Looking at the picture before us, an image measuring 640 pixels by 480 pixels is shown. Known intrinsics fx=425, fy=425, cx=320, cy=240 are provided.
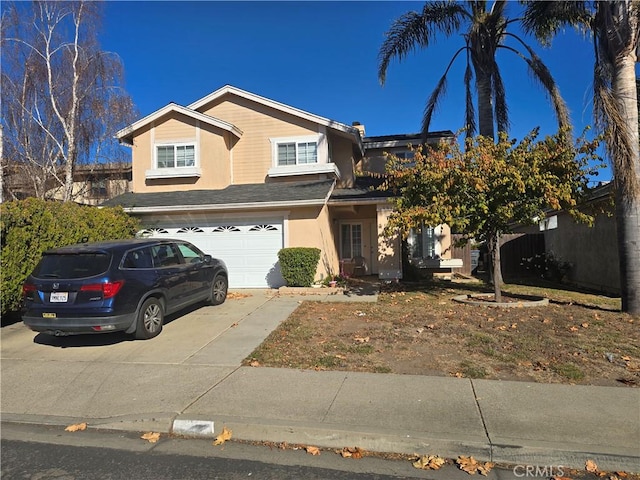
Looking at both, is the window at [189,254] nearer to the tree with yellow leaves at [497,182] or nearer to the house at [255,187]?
the house at [255,187]

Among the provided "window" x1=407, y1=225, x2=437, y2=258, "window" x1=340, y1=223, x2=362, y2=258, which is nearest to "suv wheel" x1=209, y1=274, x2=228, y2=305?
"window" x1=340, y1=223, x2=362, y2=258

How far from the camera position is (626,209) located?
337 inches

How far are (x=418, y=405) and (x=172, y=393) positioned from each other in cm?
295

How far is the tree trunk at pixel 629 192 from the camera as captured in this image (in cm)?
831

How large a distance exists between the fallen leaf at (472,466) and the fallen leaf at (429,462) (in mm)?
A: 151

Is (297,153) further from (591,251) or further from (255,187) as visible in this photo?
(591,251)

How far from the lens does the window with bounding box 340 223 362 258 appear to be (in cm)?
1727

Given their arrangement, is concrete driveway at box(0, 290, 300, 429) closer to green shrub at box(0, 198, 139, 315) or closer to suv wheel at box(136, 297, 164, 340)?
suv wheel at box(136, 297, 164, 340)

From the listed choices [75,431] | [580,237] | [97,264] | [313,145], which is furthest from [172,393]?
[580,237]

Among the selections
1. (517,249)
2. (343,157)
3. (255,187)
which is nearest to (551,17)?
(343,157)

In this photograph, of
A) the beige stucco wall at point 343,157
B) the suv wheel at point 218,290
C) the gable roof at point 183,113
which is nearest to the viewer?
the suv wheel at point 218,290

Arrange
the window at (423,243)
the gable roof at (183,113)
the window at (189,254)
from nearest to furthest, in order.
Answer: the window at (189,254) → the gable roof at (183,113) → the window at (423,243)

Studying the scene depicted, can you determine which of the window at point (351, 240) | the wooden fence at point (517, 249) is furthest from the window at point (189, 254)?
the wooden fence at point (517, 249)

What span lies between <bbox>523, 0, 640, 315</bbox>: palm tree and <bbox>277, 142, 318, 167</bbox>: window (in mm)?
8955
